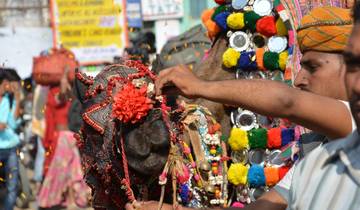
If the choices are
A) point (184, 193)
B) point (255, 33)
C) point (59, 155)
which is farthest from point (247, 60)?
point (59, 155)

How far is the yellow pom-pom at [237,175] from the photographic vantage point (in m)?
3.95

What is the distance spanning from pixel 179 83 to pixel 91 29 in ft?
37.9

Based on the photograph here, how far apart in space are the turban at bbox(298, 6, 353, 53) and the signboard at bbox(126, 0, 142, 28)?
10.8 metres

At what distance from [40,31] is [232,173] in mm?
10512

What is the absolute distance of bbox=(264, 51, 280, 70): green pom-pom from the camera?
4070mm

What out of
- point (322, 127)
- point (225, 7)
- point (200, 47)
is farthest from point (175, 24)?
point (322, 127)

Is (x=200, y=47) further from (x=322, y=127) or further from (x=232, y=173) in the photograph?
(x=322, y=127)

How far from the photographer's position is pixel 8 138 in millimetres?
8281

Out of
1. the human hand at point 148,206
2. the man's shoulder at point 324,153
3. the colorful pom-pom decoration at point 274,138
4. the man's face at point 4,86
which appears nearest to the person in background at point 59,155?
the man's face at point 4,86

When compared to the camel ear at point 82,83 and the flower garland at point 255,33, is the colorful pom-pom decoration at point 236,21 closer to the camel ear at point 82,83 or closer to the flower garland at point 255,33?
the flower garland at point 255,33

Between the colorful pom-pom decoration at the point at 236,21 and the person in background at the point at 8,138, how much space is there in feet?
14.5

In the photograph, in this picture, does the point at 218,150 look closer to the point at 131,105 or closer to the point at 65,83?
the point at 131,105

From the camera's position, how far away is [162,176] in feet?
9.33

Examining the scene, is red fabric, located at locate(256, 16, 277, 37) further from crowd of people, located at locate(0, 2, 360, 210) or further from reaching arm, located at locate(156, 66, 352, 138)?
reaching arm, located at locate(156, 66, 352, 138)
